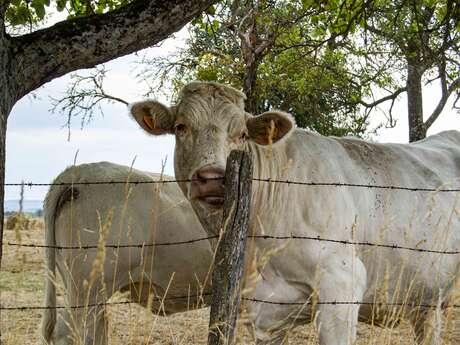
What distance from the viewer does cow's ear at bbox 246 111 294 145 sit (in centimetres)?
491

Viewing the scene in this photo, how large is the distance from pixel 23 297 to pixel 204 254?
554cm

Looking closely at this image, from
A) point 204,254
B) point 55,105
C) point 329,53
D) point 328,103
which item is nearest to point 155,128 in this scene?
point 204,254

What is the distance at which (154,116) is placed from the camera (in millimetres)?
5215

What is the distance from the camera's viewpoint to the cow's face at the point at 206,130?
436 centimetres

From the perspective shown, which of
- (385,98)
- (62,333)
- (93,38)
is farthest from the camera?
(385,98)

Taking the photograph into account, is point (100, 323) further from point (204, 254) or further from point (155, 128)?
point (155, 128)

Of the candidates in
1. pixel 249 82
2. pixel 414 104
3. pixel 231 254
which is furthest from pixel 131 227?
pixel 414 104

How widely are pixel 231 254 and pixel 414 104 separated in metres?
11.1

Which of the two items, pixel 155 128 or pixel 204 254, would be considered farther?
pixel 204 254

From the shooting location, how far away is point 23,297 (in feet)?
34.8

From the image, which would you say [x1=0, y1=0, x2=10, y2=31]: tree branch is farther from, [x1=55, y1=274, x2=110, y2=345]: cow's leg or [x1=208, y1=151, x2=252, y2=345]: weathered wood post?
[x1=55, y1=274, x2=110, y2=345]: cow's leg

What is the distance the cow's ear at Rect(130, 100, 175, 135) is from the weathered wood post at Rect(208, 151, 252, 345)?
5.42 ft

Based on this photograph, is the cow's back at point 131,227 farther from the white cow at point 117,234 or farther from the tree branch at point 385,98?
the tree branch at point 385,98

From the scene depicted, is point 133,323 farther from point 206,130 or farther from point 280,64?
point 280,64
